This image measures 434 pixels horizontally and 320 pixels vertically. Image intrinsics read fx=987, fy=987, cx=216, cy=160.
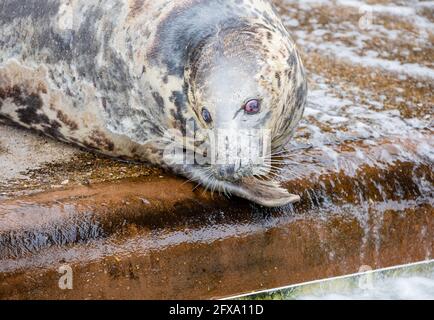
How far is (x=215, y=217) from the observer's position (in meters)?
5.00

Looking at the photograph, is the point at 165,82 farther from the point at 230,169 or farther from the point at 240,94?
the point at 230,169

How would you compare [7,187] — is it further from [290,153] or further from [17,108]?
[290,153]

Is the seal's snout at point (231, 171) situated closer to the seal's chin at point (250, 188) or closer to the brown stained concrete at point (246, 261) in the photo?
the seal's chin at point (250, 188)

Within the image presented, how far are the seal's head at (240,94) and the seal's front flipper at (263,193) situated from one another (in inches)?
0.6

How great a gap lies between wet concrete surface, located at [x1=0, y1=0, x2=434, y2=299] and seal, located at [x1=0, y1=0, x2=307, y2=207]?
0.14 meters

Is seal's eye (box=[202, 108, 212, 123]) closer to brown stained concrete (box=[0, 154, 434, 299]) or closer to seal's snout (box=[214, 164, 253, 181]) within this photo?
seal's snout (box=[214, 164, 253, 181])

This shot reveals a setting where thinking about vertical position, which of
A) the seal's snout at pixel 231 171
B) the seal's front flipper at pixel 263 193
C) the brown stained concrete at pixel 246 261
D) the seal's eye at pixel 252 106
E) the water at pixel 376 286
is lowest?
the water at pixel 376 286

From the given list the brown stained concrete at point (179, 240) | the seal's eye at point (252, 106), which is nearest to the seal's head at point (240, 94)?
the seal's eye at point (252, 106)

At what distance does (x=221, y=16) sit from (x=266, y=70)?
1.34 ft

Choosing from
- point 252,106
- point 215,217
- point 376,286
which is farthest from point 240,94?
point 376,286

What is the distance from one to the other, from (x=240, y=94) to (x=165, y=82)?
525 millimetres

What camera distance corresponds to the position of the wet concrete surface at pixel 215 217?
4715 millimetres

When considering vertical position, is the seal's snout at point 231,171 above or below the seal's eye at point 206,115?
below

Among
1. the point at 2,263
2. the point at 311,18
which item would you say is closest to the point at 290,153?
the point at 2,263
